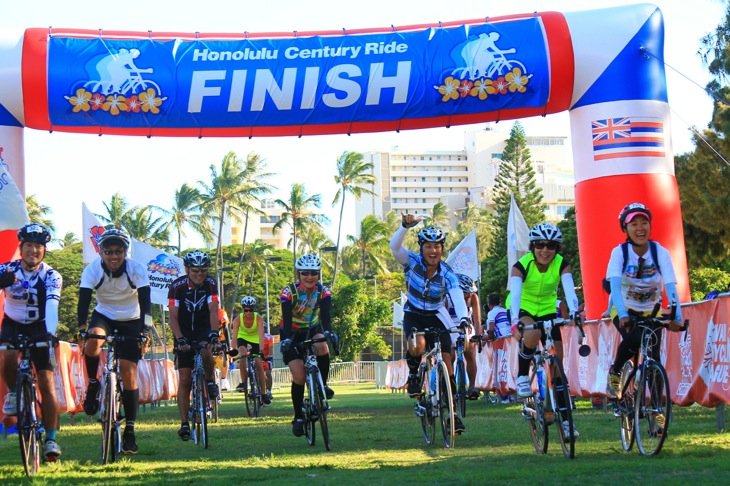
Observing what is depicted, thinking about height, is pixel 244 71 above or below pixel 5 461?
above

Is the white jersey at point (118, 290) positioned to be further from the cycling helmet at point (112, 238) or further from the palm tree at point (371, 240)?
the palm tree at point (371, 240)

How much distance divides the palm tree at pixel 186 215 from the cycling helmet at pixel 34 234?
7312 centimetres

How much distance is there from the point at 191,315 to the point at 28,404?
8.98 feet

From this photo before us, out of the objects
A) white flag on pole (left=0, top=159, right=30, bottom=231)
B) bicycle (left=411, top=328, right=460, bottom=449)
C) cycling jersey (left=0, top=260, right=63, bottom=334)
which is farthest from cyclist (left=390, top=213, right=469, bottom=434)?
white flag on pole (left=0, top=159, right=30, bottom=231)

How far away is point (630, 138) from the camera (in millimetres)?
17469

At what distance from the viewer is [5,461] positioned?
975 cm

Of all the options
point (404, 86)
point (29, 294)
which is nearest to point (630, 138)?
point (404, 86)

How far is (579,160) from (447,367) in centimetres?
906

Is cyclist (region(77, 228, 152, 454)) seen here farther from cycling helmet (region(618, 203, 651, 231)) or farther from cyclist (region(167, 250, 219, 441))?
cycling helmet (region(618, 203, 651, 231))

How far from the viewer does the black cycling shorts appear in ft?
28.4

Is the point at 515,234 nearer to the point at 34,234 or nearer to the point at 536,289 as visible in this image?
the point at 536,289

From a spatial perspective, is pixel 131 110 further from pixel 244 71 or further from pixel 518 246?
pixel 518 246

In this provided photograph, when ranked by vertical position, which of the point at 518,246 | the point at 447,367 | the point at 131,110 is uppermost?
the point at 131,110

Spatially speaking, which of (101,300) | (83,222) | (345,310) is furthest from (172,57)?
(345,310)
